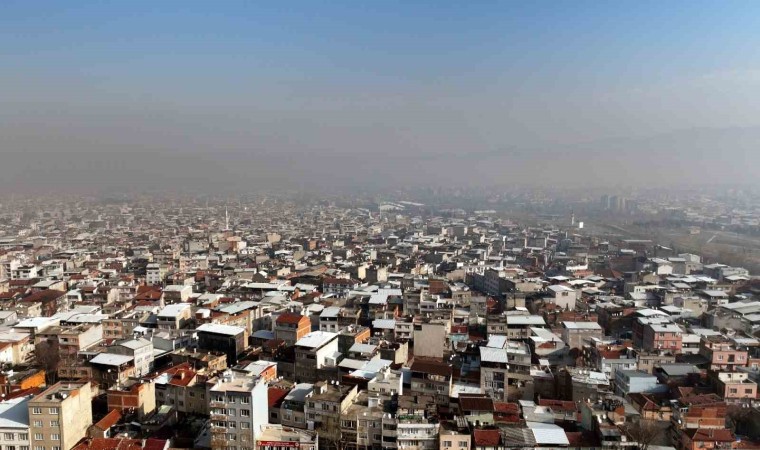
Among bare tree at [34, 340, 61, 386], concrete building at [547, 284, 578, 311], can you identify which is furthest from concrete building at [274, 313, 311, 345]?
concrete building at [547, 284, 578, 311]

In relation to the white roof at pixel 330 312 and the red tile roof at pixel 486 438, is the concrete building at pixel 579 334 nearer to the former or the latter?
the white roof at pixel 330 312

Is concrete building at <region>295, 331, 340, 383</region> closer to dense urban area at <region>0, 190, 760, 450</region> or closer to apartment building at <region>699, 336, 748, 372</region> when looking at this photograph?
dense urban area at <region>0, 190, 760, 450</region>

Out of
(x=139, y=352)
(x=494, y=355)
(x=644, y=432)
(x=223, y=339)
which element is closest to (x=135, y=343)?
(x=139, y=352)

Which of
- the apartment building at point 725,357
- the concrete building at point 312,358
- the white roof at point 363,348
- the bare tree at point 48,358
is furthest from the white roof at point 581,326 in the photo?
the bare tree at point 48,358

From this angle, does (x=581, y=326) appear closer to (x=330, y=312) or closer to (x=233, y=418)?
(x=330, y=312)

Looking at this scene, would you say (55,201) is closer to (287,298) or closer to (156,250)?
(156,250)

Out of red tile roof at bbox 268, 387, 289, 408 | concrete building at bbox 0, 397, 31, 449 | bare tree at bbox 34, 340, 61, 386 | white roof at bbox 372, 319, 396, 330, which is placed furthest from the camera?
white roof at bbox 372, 319, 396, 330
